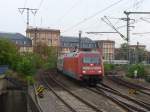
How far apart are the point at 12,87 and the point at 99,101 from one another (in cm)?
1394

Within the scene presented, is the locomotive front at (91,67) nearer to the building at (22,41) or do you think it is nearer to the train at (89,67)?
the train at (89,67)

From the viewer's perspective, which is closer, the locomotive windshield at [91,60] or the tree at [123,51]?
the locomotive windshield at [91,60]

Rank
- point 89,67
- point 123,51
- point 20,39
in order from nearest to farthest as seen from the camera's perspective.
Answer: point 89,67 < point 123,51 < point 20,39

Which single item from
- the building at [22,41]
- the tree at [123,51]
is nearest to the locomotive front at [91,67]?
the tree at [123,51]

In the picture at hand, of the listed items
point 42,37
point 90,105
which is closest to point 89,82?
point 90,105

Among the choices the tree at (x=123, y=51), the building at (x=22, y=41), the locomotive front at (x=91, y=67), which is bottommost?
the locomotive front at (x=91, y=67)

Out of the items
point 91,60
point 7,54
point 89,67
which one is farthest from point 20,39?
point 89,67

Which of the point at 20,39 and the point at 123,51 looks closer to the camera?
the point at 123,51

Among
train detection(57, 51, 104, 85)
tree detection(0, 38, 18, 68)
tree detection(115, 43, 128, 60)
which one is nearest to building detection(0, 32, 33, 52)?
tree detection(115, 43, 128, 60)

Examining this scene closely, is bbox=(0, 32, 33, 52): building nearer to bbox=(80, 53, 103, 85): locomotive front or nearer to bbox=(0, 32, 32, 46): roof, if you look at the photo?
bbox=(0, 32, 32, 46): roof

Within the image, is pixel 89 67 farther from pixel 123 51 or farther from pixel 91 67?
pixel 123 51

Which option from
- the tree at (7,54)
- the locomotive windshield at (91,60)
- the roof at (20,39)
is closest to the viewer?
the locomotive windshield at (91,60)

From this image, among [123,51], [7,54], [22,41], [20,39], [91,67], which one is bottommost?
[91,67]

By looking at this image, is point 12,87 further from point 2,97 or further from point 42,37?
point 42,37
